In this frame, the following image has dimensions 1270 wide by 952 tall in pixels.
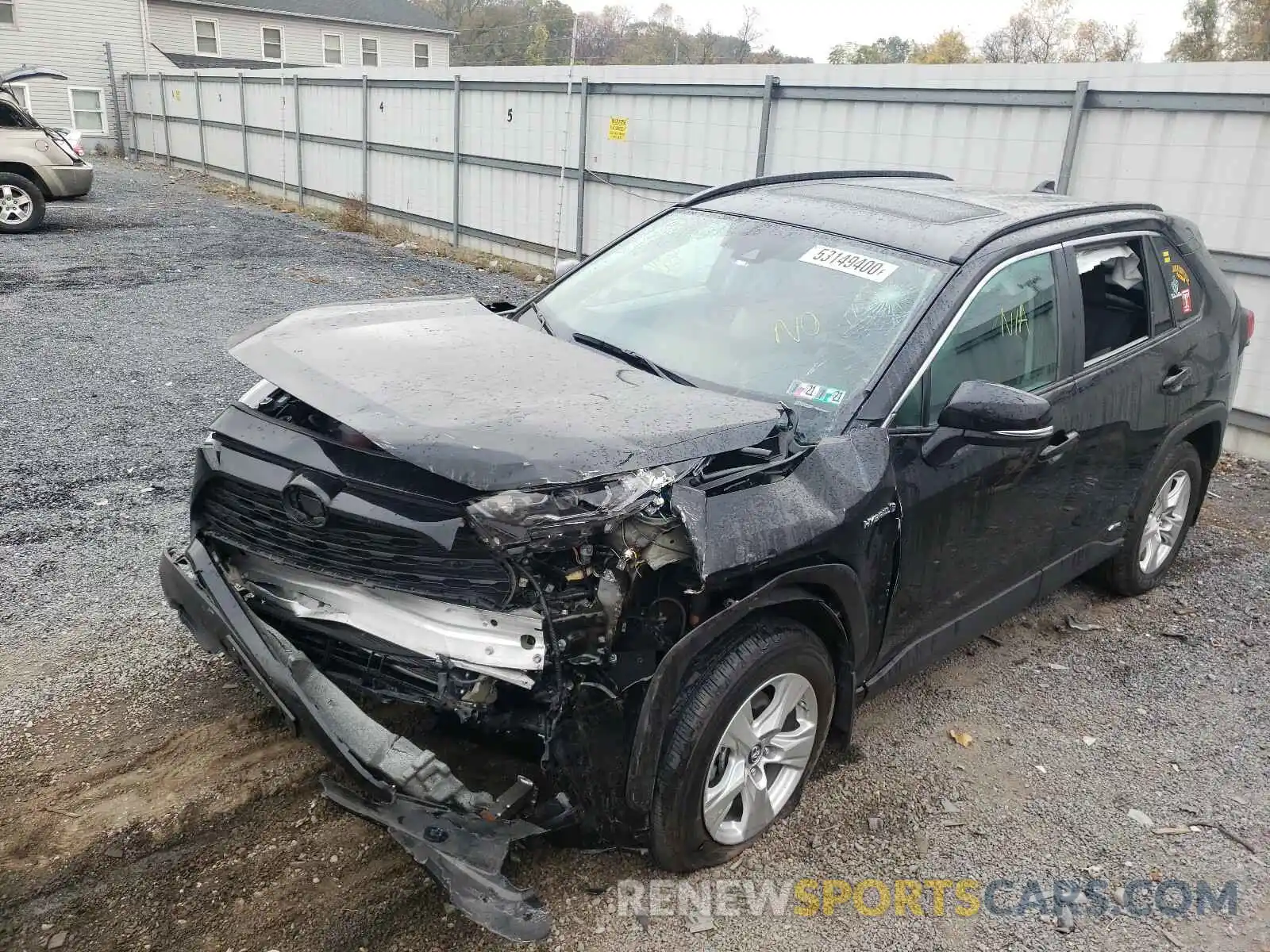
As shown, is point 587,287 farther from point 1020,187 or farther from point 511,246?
point 511,246

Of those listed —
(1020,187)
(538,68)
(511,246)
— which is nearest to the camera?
(1020,187)

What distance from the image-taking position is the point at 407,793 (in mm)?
2361

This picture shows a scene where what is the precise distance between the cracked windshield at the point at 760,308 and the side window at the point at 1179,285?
64.9 inches

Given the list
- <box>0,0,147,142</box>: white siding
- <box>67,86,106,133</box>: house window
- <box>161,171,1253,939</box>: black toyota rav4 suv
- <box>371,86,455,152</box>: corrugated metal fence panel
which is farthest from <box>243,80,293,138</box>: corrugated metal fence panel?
<box>161,171,1253,939</box>: black toyota rav4 suv

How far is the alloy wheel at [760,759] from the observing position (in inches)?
107

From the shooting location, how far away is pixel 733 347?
11.0 feet

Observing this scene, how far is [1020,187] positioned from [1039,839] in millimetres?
6369

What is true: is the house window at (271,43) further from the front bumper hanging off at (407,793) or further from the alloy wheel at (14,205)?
the front bumper hanging off at (407,793)

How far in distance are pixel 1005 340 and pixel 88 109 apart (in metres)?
33.4

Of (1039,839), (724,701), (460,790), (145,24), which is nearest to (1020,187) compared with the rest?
(1039,839)

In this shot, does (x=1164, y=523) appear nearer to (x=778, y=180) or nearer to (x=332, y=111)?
(x=778, y=180)

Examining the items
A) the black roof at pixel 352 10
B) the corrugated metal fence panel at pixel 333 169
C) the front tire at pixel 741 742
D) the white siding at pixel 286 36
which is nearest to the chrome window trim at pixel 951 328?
the front tire at pixel 741 742

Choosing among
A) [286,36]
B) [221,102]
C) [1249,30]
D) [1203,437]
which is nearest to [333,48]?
[286,36]

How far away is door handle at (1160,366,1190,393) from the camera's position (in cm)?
406
